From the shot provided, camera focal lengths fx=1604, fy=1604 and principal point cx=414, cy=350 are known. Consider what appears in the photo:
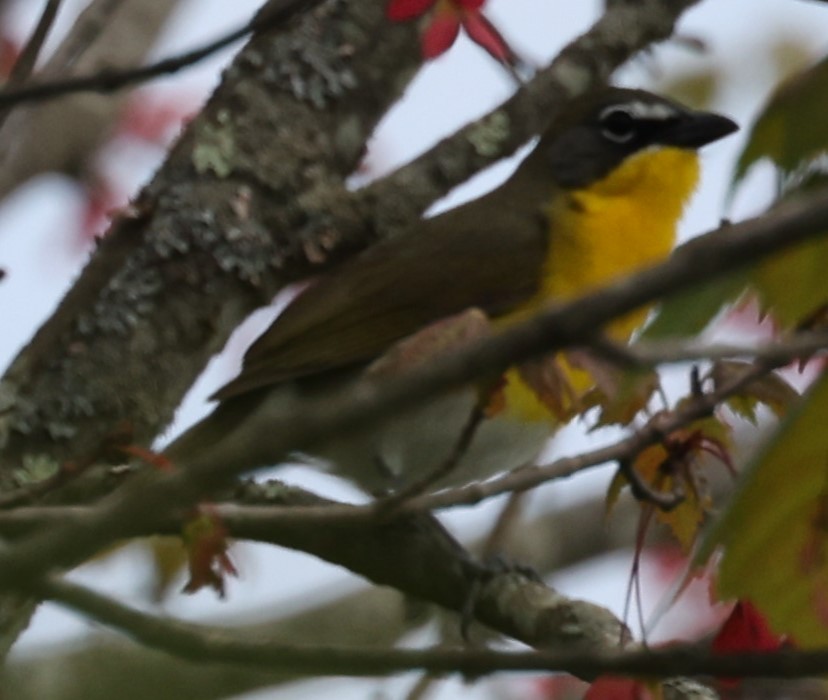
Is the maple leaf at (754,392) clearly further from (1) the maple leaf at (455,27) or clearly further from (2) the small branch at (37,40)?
(2) the small branch at (37,40)

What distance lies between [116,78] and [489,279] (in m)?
1.91

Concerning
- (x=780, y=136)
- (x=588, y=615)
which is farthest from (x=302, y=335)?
(x=780, y=136)

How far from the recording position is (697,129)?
3.96 m

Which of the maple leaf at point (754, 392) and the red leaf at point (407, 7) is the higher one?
the red leaf at point (407, 7)

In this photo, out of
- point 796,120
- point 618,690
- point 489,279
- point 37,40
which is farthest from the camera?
point 489,279

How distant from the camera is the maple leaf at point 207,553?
6.91 ft

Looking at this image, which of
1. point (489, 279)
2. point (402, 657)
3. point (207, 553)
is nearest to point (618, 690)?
point (207, 553)

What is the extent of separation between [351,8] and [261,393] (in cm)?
89

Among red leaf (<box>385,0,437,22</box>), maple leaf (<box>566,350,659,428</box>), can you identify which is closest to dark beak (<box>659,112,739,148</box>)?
red leaf (<box>385,0,437,22</box>)

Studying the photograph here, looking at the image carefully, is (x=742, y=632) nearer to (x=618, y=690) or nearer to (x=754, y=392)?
(x=618, y=690)

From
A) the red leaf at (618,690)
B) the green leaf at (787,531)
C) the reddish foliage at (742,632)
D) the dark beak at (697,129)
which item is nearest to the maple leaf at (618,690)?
the red leaf at (618,690)

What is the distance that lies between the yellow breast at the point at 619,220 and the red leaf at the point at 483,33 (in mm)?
955

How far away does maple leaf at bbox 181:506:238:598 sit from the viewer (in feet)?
6.91

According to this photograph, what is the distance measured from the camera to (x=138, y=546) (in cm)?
429
